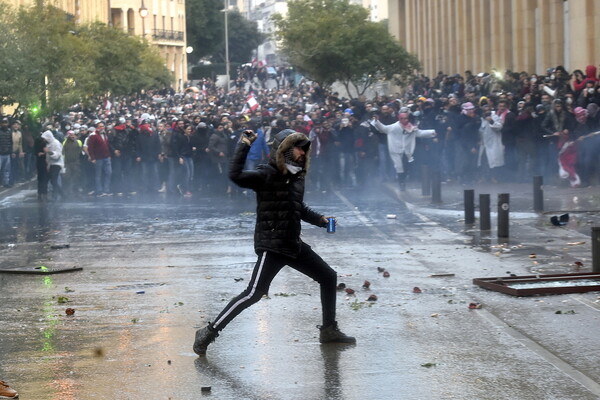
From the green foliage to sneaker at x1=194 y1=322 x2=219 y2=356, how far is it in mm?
26740

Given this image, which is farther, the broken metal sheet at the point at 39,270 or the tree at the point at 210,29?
the tree at the point at 210,29

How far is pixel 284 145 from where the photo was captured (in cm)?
900

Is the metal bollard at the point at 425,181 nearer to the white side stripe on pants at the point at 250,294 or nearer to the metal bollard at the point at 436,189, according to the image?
the metal bollard at the point at 436,189

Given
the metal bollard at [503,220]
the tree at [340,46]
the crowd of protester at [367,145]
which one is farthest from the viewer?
the tree at [340,46]

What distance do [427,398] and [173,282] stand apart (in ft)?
19.4

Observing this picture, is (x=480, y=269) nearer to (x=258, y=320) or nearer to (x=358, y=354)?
(x=258, y=320)

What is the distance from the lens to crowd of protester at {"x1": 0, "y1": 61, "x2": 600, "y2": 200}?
1003 inches

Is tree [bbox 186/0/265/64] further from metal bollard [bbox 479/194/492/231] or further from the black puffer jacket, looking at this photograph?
the black puffer jacket

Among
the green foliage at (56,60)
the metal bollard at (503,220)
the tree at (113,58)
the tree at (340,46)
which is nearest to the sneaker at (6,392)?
the metal bollard at (503,220)

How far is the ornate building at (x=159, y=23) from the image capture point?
107 metres

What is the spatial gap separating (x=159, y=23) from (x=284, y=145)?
364 feet

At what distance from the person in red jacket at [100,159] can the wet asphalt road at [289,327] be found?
11473 mm

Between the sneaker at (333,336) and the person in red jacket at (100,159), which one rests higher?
the person in red jacket at (100,159)

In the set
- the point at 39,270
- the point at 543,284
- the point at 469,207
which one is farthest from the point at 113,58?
the point at 543,284
